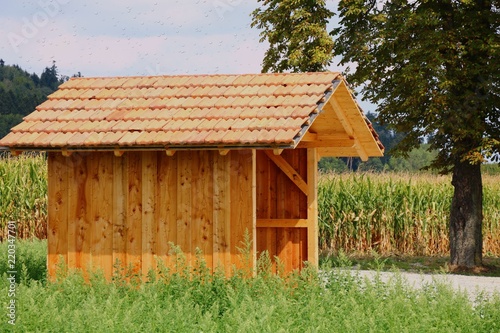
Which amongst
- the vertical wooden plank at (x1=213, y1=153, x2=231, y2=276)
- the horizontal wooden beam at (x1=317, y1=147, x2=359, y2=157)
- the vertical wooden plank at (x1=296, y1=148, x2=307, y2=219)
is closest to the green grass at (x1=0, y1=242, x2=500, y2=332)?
the vertical wooden plank at (x1=213, y1=153, x2=231, y2=276)

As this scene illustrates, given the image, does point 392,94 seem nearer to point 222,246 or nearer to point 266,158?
point 266,158

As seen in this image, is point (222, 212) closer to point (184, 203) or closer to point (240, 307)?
point (184, 203)

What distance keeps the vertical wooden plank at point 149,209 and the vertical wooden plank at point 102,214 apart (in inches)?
21.4

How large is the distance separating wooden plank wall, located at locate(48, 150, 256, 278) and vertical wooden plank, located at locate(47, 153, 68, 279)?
0.05 feet

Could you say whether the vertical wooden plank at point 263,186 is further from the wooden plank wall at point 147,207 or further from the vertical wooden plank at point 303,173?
the wooden plank wall at point 147,207

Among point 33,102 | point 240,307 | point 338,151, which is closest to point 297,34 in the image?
point 338,151

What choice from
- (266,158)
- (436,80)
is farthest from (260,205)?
(436,80)

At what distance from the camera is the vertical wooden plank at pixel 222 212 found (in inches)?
437

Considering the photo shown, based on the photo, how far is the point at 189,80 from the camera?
13031 millimetres

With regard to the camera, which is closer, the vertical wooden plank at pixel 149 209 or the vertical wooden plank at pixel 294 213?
the vertical wooden plank at pixel 149 209

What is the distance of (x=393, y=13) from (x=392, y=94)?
7.36 ft

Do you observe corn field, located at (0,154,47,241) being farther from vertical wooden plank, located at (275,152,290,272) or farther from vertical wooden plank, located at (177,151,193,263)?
vertical wooden plank, located at (177,151,193,263)

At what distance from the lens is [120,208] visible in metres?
11.7

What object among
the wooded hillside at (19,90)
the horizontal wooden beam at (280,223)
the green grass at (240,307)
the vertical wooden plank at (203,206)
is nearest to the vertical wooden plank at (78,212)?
the green grass at (240,307)
